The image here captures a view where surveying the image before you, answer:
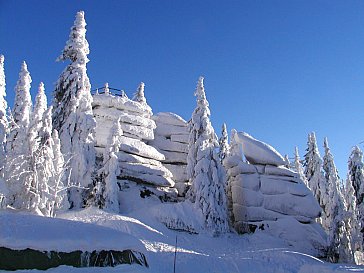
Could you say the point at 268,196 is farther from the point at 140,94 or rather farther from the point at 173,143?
the point at 140,94

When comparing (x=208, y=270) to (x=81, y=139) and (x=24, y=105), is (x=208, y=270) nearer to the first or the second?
(x=81, y=139)

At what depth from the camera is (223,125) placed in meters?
60.0

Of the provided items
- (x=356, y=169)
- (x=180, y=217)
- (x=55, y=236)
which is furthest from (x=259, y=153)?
(x=55, y=236)

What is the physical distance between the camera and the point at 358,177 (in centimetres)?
3603

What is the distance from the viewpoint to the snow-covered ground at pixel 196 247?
2220 centimetres

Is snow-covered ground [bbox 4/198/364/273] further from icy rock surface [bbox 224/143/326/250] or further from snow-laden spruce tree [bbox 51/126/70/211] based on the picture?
icy rock surface [bbox 224/143/326/250]

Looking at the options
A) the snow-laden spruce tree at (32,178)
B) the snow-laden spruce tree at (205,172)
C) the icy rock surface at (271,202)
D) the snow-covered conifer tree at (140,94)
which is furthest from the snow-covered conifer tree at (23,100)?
the icy rock surface at (271,202)

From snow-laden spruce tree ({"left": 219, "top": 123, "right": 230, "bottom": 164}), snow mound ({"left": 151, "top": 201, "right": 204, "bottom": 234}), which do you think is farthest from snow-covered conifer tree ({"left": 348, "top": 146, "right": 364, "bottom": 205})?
snow-laden spruce tree ({"left": 219, "top": 123, "right": 230, "bottom": 164})

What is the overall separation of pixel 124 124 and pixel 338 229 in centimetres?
2122

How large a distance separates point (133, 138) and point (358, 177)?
20854mm

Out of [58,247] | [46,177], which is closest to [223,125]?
[46,177]

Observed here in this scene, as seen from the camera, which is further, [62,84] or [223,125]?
[223,125]

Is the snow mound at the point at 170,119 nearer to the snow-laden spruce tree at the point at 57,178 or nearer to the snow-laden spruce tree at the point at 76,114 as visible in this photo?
the snow-laden spruce tree at the point at 76,114

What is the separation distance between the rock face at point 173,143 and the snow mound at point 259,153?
646 centimetres
